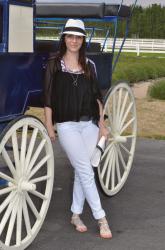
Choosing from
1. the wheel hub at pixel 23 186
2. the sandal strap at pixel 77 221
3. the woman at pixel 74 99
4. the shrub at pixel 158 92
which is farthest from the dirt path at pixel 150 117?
the wheel hub at pixel 23 186

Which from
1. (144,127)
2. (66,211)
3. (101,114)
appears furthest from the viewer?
(144,127)

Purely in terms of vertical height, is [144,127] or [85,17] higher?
[85,17]

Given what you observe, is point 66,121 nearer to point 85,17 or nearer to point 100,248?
point 100,248

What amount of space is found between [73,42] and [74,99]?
38cm

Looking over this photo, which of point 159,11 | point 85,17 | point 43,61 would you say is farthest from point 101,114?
point 159,11

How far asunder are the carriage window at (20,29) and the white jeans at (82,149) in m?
0.59

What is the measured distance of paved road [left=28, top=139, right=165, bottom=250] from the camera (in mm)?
3883

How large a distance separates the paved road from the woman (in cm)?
24

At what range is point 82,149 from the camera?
3.83 meters

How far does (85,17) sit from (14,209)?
2.16m

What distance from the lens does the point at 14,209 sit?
347 cm

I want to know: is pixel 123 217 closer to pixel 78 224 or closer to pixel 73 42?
pixel 78 224

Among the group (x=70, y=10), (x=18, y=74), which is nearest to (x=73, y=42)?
(x=18, y=74)

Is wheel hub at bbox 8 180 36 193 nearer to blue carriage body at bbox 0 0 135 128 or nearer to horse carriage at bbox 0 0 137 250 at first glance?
horse carriage at bbox 0 0 137 250
